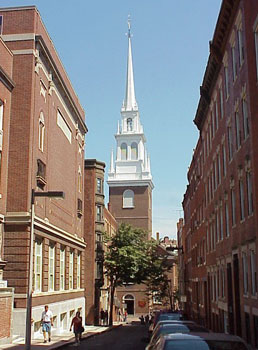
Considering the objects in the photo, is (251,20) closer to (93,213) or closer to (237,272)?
(237,272)

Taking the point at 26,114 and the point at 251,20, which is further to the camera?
the point at 26,114

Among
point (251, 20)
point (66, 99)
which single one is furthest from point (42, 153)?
point (251, 20)

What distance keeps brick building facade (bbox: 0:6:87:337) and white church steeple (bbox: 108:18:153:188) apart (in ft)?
178

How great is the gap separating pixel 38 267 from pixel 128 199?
6353cm

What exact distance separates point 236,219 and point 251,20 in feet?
28.2

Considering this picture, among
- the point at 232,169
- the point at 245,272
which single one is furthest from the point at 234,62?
the point at 245,272

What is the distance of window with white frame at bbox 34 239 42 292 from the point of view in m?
27.1

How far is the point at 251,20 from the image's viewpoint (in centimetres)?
1842

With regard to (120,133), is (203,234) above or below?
below

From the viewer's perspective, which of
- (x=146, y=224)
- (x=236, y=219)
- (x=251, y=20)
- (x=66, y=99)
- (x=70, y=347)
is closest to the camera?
(x=251, y=20)

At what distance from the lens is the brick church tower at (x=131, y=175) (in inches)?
3565

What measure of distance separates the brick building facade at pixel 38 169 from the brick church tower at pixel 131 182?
50277mm

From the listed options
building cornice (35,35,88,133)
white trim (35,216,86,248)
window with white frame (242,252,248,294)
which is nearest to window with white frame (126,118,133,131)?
building cornice (35,35,88,133)

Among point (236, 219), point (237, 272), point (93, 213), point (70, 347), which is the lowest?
point (70, 347)
